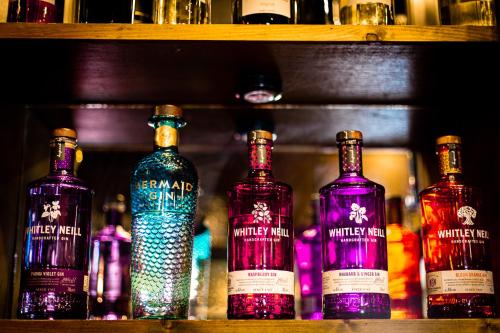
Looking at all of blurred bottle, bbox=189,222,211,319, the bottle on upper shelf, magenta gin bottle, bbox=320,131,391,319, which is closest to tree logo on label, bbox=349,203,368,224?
magenta gin bottle, bbox=320,131,391,319

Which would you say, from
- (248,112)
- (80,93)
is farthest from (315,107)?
(80,93)

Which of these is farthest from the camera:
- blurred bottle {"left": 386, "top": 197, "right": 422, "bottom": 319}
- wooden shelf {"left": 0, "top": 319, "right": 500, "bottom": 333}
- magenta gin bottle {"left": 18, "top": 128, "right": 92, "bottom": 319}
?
blurred bottle {"left": 386, "top": 197, "right": 422, "bottom": 319}

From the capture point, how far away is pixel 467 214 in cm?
109

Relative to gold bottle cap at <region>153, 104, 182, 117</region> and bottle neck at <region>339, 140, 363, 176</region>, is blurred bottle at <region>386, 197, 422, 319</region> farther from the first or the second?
gold bottle cap at <region>153, 104, 182, 117</region>

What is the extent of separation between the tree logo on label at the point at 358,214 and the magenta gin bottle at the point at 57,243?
42cm

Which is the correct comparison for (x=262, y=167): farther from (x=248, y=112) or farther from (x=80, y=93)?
(x=80, y=93)

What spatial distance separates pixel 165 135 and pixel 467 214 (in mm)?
503

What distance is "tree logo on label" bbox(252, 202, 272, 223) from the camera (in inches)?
41.3

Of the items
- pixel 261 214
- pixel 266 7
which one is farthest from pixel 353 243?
pixel 266 7

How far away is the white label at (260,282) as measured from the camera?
3.33 ft

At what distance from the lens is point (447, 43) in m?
1.06

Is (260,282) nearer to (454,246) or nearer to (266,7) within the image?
(454,246)

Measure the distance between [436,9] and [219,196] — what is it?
0.59 metres

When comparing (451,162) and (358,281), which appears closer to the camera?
(358,281)
